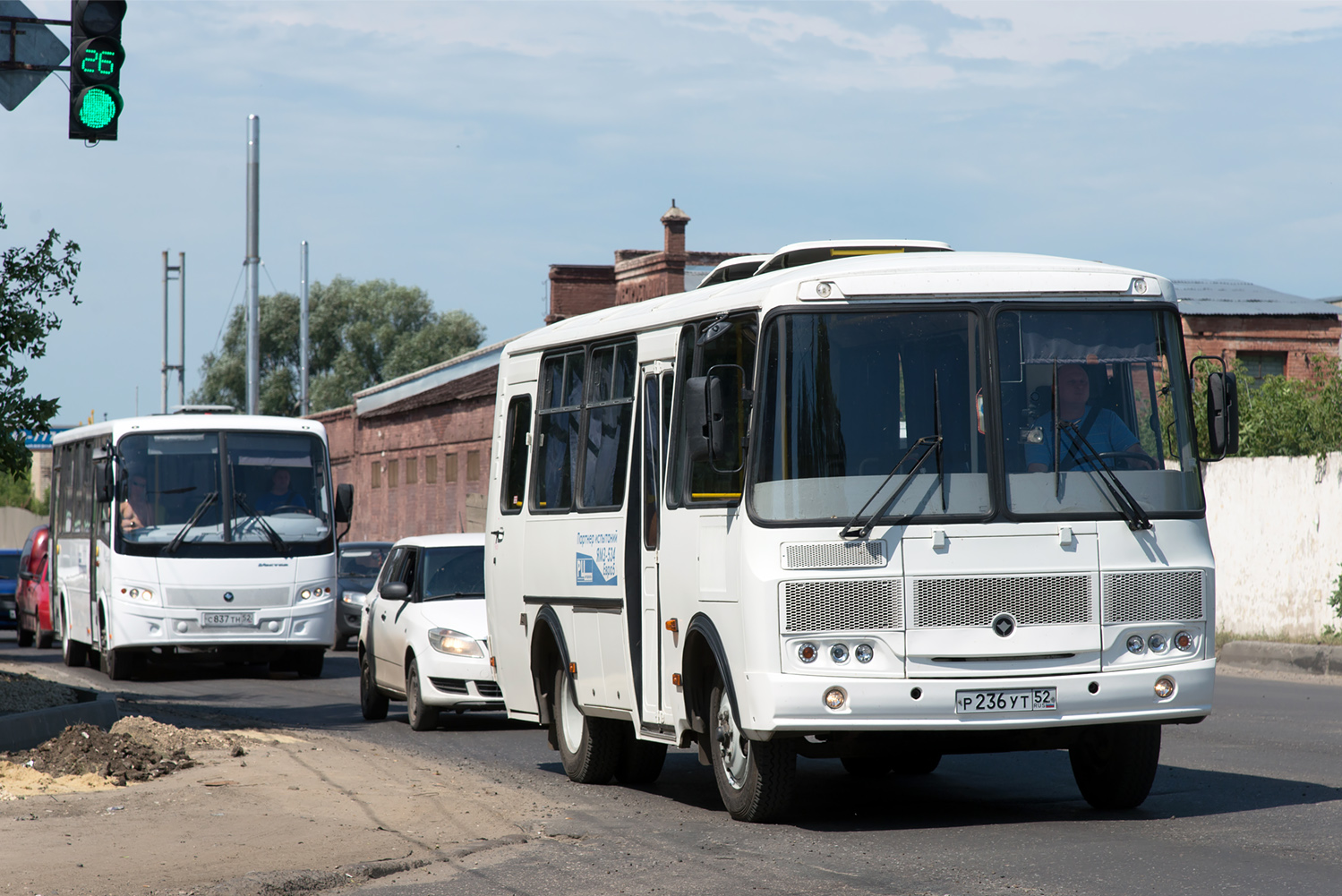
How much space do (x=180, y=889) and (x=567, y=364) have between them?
5.23m

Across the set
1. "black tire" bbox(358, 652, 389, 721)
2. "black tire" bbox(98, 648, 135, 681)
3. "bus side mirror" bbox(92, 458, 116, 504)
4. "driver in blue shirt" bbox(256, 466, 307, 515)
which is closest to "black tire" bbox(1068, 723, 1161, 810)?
"black tire" bbox(358, 652, 389, 721)

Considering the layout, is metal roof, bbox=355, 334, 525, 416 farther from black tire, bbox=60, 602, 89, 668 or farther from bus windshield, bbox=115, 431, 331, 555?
bus windshield, bbox=115, 431, 331, 555

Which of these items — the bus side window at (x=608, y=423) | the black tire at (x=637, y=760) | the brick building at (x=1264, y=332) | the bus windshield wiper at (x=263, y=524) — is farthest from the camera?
the brick building at (x=1264, y=332)

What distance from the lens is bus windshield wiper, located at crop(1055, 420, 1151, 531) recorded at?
A: 922cm

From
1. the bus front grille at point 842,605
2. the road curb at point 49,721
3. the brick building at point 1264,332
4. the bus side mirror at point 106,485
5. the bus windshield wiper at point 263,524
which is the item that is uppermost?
the brick building at point 1264,332

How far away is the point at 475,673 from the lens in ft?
50.4

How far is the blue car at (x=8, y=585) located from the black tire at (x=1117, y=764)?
117 feet

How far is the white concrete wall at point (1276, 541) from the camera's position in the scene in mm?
24000

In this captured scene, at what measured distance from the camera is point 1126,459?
9367 mm

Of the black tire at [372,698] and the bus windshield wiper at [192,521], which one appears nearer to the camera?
the black tire at [372,698]

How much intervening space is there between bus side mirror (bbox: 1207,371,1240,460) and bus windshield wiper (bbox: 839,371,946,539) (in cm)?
147

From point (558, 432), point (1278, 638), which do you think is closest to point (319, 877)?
point (558, 432)

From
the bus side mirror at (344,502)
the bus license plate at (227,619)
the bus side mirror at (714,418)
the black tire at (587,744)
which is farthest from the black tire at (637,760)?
the bus license plate at (227,619)

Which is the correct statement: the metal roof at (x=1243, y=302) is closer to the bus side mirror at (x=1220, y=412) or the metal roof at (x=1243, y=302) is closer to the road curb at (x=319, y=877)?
the bus side mirror at (x=1220, y=412)
